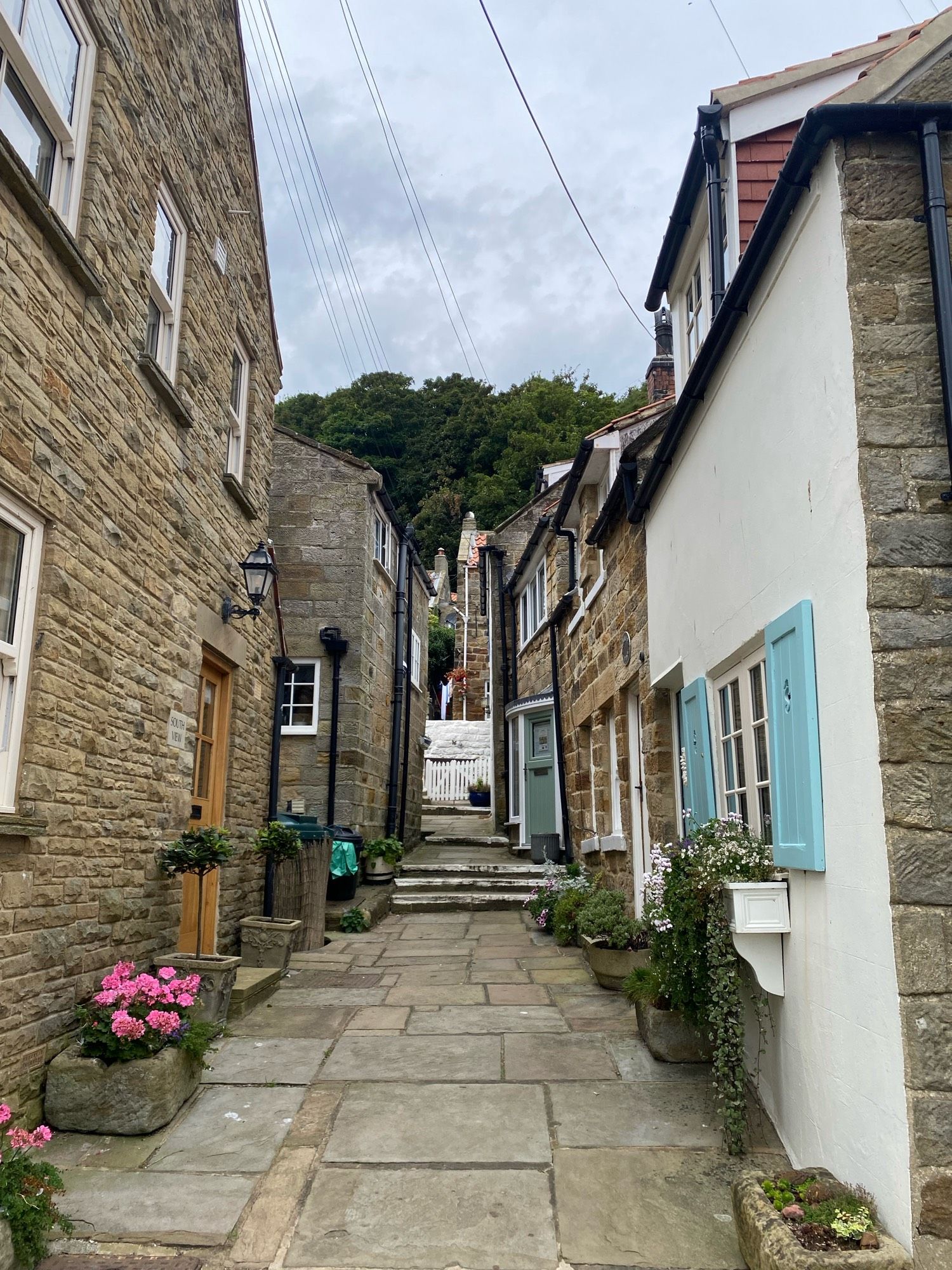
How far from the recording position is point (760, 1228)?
9.71ft

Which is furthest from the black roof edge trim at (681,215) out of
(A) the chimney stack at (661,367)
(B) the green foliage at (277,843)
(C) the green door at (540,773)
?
(C) the green door at (540,773)

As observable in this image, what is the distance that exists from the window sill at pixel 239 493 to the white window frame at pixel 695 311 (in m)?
3.93

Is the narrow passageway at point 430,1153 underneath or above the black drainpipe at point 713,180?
underneath

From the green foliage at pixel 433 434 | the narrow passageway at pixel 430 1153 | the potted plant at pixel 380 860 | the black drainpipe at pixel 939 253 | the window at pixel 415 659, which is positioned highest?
the green foliage at pixel 433 434

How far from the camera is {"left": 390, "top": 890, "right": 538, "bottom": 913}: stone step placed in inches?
442

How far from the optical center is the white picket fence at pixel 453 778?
24.0 meters

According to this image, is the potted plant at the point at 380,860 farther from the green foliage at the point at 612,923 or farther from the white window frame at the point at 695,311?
the white window frame at the point at 695,311

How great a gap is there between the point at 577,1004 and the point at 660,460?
12.6 feet

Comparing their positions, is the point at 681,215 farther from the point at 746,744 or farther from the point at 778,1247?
the point at 778,1247

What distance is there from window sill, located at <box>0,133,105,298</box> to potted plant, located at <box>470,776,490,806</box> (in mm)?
18809

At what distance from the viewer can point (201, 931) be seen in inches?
243

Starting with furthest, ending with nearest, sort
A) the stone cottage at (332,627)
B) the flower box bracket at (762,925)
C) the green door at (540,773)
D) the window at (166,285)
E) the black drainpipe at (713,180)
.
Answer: the green door at (540,773) → the stone cottage at (332,627) → the window at (166,285) → the black drainpipe at (713,180) → the flower box bracket at (762,925)

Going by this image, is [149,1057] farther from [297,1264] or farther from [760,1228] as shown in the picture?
[760,1228]

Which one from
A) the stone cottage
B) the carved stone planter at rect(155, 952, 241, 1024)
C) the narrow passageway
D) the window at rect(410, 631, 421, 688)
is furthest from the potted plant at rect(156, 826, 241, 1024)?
the window at rect(410, 631, 421, 688)
